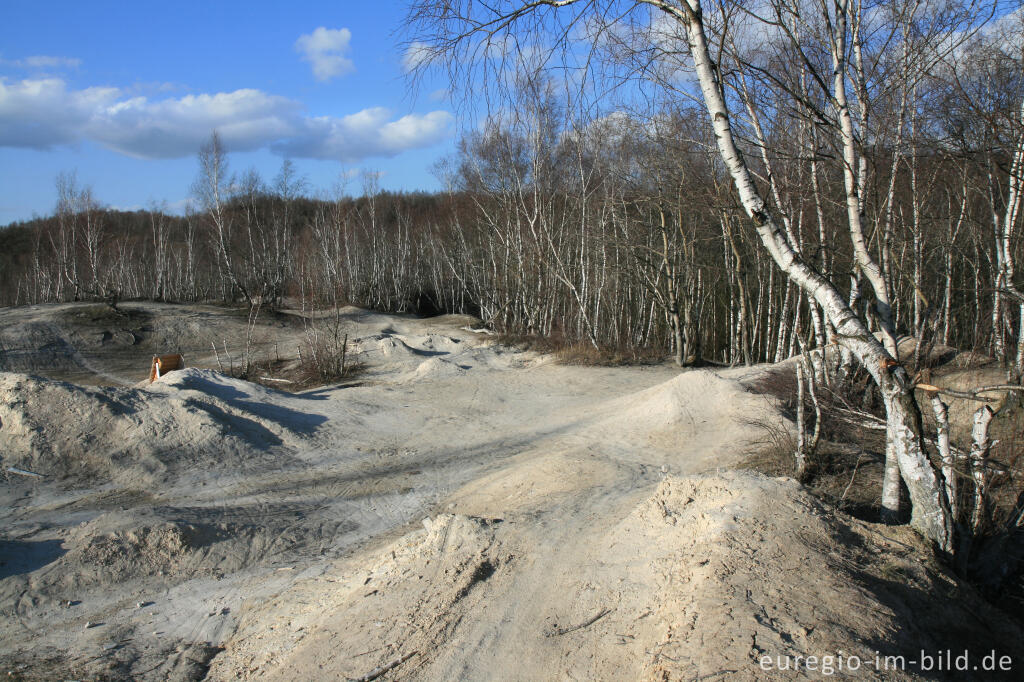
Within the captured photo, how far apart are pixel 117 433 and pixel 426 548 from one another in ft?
20.4

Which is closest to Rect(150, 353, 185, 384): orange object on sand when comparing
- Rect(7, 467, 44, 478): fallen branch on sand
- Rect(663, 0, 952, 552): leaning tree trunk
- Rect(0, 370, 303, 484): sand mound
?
Rect(0, 370, 303, 484): sand mound

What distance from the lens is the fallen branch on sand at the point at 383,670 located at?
3750 mm

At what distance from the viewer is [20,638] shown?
4648 millimetres

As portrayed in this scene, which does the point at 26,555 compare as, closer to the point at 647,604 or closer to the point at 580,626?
the point at 580,626

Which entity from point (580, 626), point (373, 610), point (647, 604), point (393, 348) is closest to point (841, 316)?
point (647, 604)

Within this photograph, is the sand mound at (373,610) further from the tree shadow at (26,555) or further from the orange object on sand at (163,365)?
the orange object on sand at (163,365)

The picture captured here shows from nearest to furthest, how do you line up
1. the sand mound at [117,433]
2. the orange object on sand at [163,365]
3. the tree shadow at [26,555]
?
the tree shadow at [26,555] < the sand mound at [117,433] < the orange object on sand at [163,365]

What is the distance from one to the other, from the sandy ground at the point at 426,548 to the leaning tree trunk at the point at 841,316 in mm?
395

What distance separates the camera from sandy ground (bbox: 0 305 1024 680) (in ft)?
11.6

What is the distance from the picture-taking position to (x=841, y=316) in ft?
13.4

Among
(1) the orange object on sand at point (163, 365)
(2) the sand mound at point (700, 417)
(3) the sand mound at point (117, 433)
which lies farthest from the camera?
(1) the orange object on sand at point (163, 365)

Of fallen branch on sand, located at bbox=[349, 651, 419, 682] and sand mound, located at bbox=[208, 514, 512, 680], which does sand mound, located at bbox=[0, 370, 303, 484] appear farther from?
fallen branch on sand, located at bbox=[349, 651, 419, 682]

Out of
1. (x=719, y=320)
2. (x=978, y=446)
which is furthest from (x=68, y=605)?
(x=719, y=320)

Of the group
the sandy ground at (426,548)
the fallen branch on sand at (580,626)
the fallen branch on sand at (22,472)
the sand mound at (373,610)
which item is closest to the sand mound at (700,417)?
the sandy ground at (426,548)
